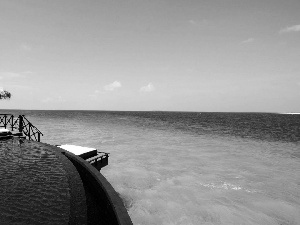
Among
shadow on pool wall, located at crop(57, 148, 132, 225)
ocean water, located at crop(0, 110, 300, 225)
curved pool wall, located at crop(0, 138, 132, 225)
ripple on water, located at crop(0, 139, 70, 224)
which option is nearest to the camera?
shadow on pool wall, located at crop(57, 148, 132, 225)

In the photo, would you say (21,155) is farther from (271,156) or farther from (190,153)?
(271,156)

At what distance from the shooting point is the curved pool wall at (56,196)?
4.51m

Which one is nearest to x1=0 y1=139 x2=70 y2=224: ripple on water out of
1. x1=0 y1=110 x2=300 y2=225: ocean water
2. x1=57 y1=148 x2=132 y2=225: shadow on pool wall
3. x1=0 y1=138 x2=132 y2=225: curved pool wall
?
x1=0 y1=138 x2=132 y2=225: curved pool wall

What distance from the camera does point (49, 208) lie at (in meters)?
5.14

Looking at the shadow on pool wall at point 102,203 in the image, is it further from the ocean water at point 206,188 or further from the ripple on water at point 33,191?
the ocean water at point 206,188

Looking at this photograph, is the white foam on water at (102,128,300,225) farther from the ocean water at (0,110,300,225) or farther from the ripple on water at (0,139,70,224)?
the ripple on water at (0,139,70,224)

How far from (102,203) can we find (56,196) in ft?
5.53

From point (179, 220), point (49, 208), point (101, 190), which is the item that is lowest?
point (179, 220)

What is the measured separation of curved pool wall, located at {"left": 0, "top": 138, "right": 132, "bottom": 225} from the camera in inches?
178

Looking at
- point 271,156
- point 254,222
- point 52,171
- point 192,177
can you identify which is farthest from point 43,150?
point 271,156

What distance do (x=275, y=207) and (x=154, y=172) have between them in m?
8.91

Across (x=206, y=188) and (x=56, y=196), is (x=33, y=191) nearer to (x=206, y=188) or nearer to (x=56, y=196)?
(x=56, y=196)

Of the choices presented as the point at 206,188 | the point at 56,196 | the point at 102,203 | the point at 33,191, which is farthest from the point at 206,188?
the point at 33,191

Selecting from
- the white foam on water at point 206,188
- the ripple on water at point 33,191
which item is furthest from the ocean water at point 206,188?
the ripple on water at point 33,191
